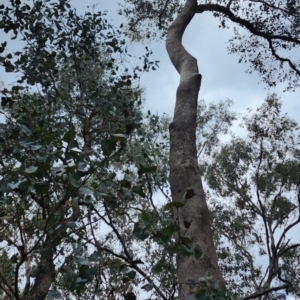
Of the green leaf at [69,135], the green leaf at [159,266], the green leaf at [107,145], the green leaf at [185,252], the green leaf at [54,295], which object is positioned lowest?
the green leaf at [54,295]

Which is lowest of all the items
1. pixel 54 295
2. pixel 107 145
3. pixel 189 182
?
pixel 54 295

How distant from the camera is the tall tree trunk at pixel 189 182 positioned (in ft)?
6.51

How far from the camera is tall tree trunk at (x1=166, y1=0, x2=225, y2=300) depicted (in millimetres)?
1983

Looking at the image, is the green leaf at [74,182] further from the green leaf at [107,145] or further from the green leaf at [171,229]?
the green leaf at [171,229]

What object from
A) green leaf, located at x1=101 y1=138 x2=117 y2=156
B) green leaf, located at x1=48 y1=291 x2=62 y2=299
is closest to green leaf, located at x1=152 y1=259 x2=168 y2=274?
green leaf, located at x1=48 y1=291 x2=62 y2=299

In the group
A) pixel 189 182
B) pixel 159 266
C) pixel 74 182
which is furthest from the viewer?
pixel 189 182

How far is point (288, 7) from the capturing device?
9.11 meters

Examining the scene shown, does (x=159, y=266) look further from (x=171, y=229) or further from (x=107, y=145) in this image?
(x=107, y=145)

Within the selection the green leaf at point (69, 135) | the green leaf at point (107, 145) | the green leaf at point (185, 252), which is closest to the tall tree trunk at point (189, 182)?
the green leaf at point (185, 252)

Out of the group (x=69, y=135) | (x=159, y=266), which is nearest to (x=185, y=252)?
(x=159, y=266)

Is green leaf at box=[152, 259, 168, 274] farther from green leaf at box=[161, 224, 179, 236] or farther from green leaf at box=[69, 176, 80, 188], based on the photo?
green leaf at box=[69, 176, 80, 188]

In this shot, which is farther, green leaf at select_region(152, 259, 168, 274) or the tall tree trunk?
the tall tree trunk

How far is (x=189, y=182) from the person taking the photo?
242 cm

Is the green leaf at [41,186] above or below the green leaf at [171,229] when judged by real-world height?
above
